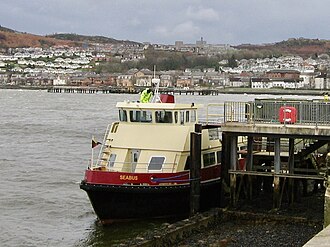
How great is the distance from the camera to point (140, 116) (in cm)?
2344

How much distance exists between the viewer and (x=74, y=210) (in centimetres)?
2694

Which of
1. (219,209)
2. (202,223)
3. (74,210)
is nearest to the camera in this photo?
(202,223)

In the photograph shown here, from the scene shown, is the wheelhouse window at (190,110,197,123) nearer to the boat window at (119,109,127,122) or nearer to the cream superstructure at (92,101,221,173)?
the cream superstructure at (92,101,221,173)

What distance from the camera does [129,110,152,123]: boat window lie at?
2331 centimetres

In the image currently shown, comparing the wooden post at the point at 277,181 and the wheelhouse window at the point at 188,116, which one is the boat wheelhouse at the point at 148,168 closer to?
the wheelhouse window at the point at 188,116

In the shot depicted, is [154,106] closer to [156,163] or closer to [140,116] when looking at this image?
[140,116]

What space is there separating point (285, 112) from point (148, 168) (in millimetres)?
4983

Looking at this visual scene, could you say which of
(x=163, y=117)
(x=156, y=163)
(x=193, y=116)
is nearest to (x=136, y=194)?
(x=156, y=163)

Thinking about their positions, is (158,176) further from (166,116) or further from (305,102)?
(305,102)

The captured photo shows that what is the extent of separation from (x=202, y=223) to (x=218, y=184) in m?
4.57

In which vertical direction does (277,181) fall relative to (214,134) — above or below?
below

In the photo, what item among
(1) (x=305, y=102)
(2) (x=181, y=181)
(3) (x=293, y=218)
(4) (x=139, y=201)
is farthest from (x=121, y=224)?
(1) (x=305, y=102)

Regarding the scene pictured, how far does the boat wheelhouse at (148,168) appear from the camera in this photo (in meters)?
21.8

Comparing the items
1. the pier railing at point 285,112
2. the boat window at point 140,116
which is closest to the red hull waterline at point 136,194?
the boat window at point 140,116
